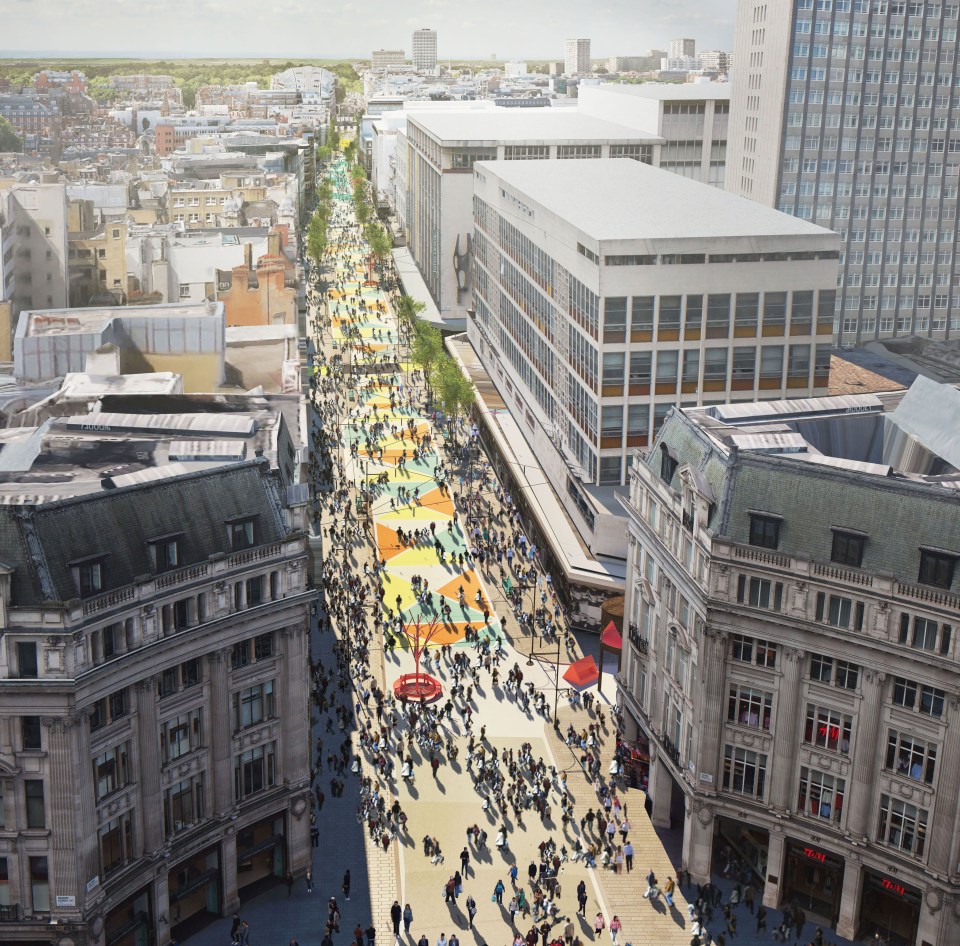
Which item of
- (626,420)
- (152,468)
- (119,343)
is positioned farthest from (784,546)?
(119,343)

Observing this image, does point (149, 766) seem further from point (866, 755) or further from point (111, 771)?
Result: point (866, 755)

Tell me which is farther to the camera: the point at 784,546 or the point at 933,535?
the point at 784,546

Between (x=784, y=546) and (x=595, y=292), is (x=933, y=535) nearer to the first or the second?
A: (x=784, y=546)

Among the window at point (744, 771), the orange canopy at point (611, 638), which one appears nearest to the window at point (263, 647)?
the window at point (744, 771)

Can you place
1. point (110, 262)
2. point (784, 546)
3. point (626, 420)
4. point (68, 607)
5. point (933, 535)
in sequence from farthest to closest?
point (110, 262)
point (626, 420)
point (784, 546)
point (933, 535)
point (68, 607)

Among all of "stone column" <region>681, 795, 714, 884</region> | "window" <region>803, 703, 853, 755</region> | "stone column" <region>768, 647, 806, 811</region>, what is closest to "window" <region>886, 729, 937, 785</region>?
"window" <region>803, 703, 853, 755</region>

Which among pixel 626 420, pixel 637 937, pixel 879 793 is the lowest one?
pixel 637 937

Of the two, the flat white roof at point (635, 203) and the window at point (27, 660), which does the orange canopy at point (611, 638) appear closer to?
the flat white roof at point (635, 203)
